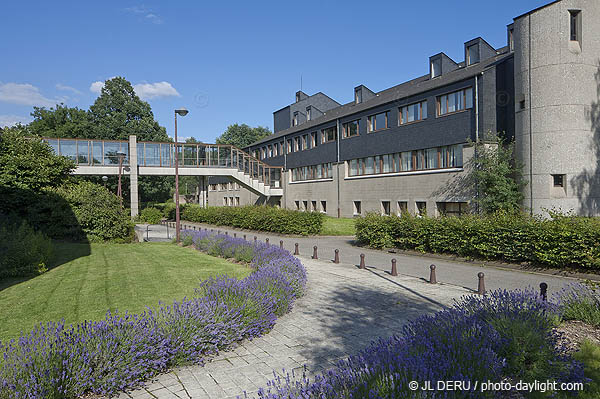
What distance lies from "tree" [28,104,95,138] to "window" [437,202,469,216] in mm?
48665

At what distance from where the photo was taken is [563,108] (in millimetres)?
20516

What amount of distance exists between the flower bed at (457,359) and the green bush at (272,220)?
63.3 feet

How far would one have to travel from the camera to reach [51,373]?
168 inches

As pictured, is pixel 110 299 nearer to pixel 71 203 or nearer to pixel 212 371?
pixel 212 371

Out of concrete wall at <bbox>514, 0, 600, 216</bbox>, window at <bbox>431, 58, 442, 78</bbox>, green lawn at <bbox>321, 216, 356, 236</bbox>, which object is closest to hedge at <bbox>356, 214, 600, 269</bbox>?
green lawn at <bbox>321, 216, 356, 236</bbox>

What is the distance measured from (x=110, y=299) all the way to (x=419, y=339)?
22.7ft

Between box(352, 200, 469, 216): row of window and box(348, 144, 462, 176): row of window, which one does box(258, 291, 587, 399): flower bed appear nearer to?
box(352, 200, 469, 216): row of window

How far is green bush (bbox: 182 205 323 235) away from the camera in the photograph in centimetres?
2527

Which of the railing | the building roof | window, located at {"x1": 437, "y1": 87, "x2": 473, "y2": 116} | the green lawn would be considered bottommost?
the green lawn

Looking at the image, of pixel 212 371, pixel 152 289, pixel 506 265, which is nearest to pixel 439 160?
pixel 506 265

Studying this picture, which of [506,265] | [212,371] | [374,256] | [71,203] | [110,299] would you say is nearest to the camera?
[212,371]

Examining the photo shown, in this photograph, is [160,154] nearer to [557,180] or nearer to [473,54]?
[473,54]

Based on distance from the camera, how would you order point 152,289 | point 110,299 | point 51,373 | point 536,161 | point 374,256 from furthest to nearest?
1. point 536,161
2. point 374,256
3. point 152,289
4. point 110,299
5. point 51,373

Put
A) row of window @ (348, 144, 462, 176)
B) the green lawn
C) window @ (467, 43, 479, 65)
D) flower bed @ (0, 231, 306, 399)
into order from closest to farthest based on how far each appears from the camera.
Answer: flower bed @ (0, 231, 306, 399) → row of window @ (348, 144, 462, 176) → the green lawn → window @ (467, 43, 479, 65)
